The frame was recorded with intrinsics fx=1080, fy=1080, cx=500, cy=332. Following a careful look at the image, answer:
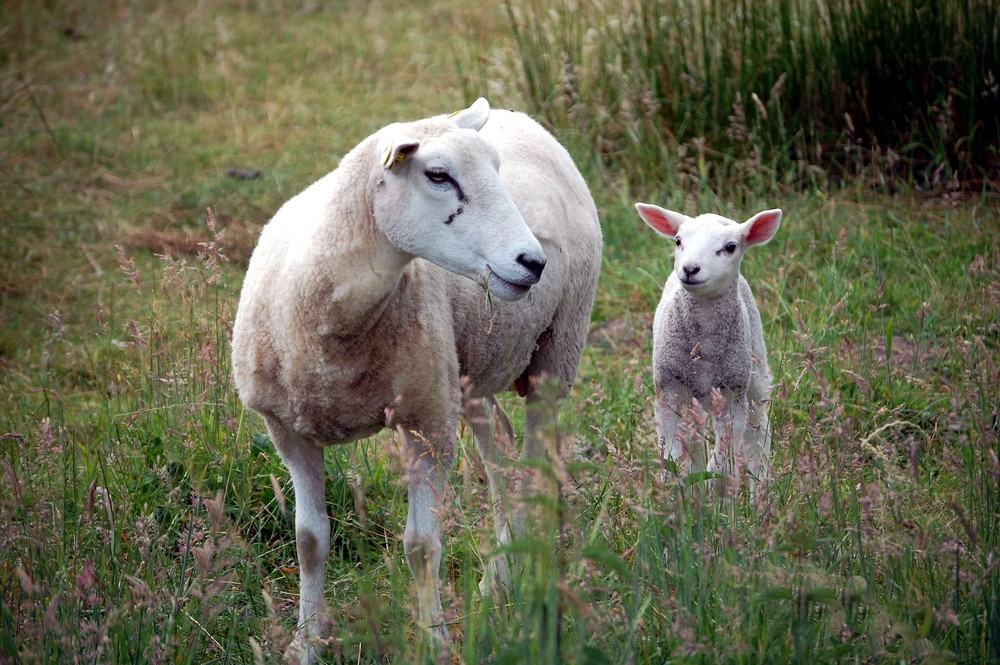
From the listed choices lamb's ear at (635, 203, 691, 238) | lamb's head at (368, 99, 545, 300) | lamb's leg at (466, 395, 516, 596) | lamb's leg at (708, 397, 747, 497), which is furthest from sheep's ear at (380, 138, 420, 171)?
lamb's ear at (635, 203, 691, 238)

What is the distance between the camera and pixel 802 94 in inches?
267

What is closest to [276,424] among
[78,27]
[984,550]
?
[984,550]

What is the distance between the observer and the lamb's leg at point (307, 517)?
3.50 meters

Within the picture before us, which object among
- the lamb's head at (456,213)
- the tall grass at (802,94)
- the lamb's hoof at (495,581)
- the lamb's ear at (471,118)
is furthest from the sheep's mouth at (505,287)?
the tall grass at (802,94)

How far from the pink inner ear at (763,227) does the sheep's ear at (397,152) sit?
56.7 inches

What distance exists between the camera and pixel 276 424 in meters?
3.45

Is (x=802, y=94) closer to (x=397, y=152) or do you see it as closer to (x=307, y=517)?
(x=397, y=152)

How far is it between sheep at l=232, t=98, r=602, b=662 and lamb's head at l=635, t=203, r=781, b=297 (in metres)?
0.57

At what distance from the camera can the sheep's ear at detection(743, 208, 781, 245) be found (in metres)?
3.91

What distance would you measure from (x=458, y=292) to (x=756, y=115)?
3660mm

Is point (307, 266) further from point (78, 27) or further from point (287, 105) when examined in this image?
point (78, 27)

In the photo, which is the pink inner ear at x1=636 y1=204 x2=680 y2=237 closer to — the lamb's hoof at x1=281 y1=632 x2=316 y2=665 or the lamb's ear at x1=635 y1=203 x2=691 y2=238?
the lamb's ear at x1=635 y1=203 x2=691 y2=238

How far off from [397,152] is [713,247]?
1.31 meters

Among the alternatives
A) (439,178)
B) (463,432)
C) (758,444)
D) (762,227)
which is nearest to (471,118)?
(439,178)
